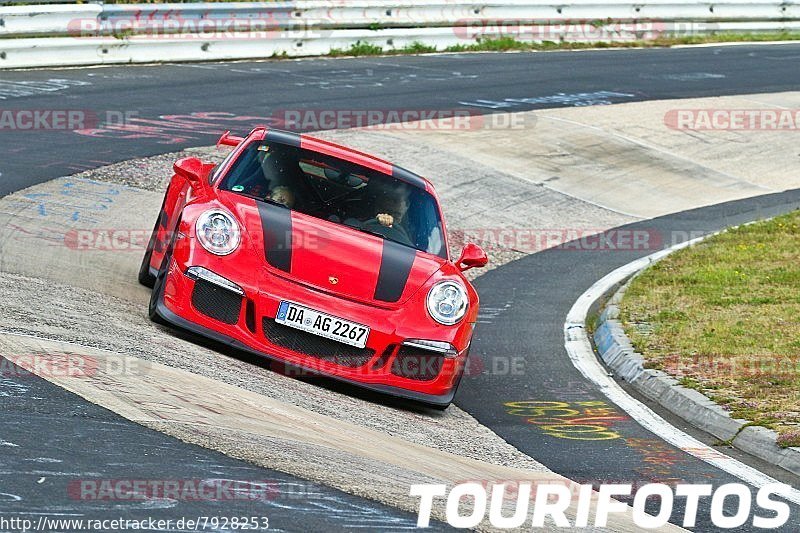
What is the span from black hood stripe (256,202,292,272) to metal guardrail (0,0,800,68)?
39.9 feet

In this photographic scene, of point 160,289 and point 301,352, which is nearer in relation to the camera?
point 301,352

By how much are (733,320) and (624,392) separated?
1932 millimetres

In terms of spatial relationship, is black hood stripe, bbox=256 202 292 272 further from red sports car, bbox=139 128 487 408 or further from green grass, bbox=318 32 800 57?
green grass, bbox=318 32 800 57

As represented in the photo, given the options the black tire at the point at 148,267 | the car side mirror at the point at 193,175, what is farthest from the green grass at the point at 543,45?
the car side mirror at the point at 193,175

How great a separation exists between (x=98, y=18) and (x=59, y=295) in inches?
509

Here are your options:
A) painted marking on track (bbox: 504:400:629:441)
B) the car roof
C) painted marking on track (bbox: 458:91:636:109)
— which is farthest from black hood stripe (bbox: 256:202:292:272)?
painted marking on track (bbox: 458:91:636:109)

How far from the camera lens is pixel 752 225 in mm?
15391

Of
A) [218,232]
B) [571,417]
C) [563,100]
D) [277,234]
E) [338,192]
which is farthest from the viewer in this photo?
[563,100]

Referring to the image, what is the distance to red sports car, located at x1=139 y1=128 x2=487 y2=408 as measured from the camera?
768 cm

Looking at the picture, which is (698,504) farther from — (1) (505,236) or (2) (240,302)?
(1) (505,236)

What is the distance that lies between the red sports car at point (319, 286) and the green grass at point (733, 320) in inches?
73.9

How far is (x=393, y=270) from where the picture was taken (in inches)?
319

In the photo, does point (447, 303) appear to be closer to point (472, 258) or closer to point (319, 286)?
Answer: point (472, 258)

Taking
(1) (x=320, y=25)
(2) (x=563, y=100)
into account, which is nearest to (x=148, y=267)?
(2) (x=563, y=100)
